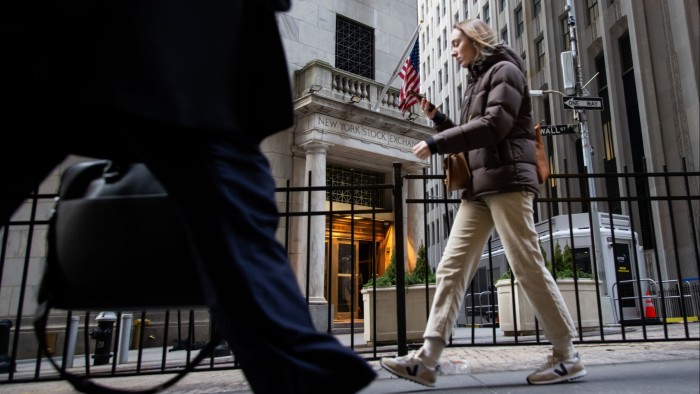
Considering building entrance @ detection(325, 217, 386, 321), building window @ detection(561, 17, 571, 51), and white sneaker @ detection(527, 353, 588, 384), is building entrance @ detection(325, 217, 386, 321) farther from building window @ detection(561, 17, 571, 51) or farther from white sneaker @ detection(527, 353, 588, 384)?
building window @ detection(561, 17, 571, 51)

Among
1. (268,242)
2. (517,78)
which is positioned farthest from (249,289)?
(517,78)

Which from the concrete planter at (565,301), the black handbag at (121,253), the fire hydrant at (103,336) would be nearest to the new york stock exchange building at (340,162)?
the concrete planter at (565,301)

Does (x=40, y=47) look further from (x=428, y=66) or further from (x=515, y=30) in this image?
(x=428, y=66)

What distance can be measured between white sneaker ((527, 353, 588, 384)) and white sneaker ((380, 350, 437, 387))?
64 cm

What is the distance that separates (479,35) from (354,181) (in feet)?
40.7

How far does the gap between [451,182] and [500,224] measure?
0.47 m

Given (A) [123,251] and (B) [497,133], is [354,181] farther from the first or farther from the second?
(A) [123,251]

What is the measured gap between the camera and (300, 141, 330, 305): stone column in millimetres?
12828

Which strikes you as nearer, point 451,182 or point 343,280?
point 451,182

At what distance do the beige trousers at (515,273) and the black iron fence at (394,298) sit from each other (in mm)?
1215

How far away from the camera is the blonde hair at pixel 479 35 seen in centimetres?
→ 354

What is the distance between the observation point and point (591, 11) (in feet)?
93.4

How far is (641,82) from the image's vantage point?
22562mm

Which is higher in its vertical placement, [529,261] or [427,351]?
[529,261]
